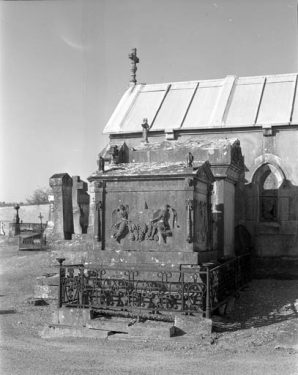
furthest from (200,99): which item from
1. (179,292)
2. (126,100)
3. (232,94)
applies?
(179,292)

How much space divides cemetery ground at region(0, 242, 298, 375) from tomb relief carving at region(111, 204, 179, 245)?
2199 mm

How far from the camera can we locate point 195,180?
38.2ft

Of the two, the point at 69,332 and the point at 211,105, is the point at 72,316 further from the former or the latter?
the point at 211,105

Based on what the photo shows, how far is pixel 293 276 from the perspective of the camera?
17.4 meters

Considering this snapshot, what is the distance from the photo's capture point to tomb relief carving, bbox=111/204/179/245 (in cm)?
1166

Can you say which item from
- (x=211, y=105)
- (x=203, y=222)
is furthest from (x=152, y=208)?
(x=211, y=105)

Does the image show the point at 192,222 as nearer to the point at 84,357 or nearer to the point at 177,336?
the point at 177,336

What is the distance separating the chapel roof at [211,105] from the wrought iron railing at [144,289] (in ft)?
28.8

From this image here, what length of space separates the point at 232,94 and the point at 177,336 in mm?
13121

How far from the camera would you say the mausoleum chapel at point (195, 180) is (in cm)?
1175

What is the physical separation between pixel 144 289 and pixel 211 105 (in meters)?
11.4

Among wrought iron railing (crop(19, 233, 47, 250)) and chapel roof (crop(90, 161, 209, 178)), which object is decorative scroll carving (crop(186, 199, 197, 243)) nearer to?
chapel roof (crop(90, 161, 209, 178))

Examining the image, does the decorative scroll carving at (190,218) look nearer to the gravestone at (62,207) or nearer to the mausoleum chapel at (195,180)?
the mausoleum chapel at (195,180)

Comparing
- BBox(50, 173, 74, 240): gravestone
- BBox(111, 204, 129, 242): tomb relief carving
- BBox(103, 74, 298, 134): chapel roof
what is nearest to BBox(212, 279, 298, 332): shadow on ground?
BBox(111, 204, 129, 242): tomb relief carving
